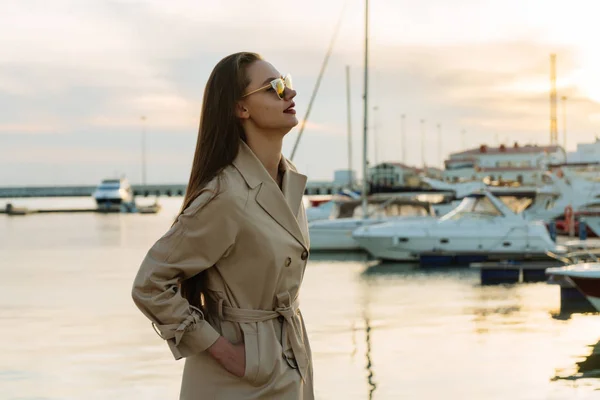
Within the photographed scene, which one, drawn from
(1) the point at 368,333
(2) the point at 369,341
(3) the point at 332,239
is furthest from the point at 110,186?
(2) the point at 369,341

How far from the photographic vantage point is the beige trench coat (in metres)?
2.90

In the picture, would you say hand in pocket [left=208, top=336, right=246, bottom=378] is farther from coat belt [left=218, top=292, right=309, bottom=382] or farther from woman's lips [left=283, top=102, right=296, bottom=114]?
woman's lips [left=283, top=102, right=296, bottom=114]

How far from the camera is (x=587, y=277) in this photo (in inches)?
664

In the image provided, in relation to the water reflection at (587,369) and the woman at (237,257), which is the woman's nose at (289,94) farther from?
the water reflection at (587,369)

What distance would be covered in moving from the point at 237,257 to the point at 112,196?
385ft

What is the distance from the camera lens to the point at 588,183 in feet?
157

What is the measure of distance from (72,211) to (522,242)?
89.7 metres

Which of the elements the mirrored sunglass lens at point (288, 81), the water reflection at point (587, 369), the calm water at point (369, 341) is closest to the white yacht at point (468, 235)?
the calm water at point (369, 341)

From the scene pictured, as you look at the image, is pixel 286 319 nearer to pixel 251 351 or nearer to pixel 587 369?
pixel 251 351

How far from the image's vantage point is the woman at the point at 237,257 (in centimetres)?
290

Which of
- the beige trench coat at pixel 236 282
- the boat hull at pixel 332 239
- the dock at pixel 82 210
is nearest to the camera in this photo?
the beige trench coat at pixel 236 282

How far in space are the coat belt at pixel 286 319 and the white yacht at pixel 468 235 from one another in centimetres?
2829

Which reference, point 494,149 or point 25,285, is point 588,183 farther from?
point 494,149

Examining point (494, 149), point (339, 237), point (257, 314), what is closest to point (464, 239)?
point (339, 237)
